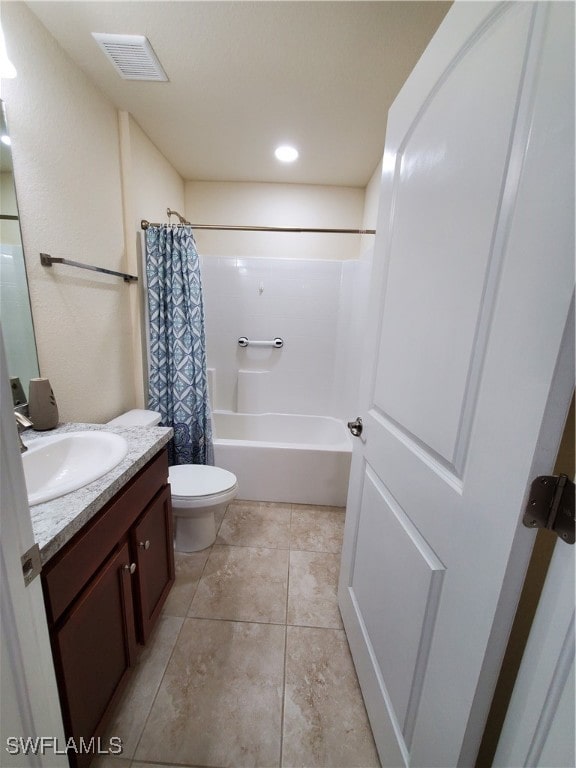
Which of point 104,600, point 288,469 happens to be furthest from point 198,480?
point 104,600

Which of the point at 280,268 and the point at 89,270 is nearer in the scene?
the point at 89,270

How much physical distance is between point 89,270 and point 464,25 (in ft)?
5.32

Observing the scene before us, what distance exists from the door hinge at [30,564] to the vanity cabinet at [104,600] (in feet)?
0.49

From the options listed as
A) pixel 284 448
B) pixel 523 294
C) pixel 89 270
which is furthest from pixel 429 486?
pixel 89 270

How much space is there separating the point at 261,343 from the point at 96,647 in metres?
2.18

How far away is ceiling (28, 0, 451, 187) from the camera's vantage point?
106 centimetres

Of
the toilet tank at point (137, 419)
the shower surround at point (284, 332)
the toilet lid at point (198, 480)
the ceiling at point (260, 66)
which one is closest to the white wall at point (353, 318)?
the shower surround at point (284, 332)

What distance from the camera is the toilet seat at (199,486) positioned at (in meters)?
1.48

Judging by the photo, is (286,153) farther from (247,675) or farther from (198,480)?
(247,675)

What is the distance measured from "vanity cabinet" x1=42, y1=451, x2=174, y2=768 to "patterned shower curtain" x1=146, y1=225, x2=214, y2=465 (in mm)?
800

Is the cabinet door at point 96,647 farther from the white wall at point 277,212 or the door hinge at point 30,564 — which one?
the white wall at point 277,212

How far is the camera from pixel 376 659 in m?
0.92

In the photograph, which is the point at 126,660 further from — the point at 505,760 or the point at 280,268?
the point at 280,268

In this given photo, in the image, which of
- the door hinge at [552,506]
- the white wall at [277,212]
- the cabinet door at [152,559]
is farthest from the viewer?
the white wall at [277,212]
